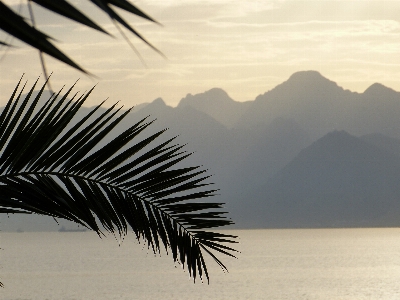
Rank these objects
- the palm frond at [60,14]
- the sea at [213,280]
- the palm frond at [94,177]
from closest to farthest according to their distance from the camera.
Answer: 1. the palm frond at [60,14]
2. the palm frond at [94,177]
3. the sea at [213,280]

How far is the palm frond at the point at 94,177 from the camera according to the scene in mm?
3010

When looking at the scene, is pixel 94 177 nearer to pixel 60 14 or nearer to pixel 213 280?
pixel 60 14

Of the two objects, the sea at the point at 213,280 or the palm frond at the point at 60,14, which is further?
the sea at the point at 213,280

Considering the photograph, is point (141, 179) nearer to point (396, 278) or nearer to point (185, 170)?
point (185, 170)

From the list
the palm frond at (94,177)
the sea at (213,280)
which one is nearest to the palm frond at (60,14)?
the palm frond at (94,177)

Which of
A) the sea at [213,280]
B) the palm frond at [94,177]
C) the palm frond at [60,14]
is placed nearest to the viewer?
the palm frond at [60,14]

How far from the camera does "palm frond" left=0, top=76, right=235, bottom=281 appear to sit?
A: 3.01 meters

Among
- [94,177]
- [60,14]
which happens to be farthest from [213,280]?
[60,14]

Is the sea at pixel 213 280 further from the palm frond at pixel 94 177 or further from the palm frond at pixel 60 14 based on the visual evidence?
the palm frond at pixel 60 14

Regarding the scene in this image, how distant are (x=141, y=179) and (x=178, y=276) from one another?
106 m

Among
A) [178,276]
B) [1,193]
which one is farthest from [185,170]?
[178,276]

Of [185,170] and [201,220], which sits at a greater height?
[185,170]

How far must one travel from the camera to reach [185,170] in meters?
3.57

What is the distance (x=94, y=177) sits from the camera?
382cm
